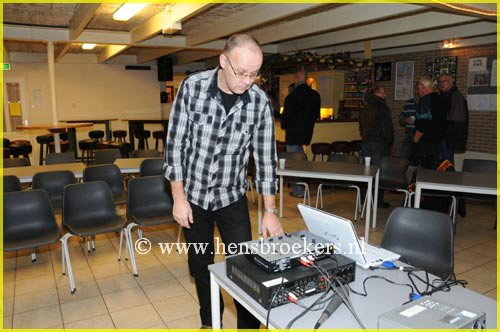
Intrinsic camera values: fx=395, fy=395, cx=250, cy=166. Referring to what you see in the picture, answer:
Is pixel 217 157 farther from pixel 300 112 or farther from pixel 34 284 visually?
pixel 300 112

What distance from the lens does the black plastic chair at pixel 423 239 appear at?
2.33m

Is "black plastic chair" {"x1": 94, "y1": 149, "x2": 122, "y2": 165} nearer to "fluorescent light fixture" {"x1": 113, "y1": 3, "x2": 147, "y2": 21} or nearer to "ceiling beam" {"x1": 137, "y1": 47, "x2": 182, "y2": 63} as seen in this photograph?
"fluorescent light fixture" {"x1": 113, "y1": 3, "x2": 147, "y2": 21}

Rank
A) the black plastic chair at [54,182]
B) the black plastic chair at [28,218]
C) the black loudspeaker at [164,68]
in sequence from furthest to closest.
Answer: the black loudspeaker at [164,68], the black plastic chair at [54,182], the black plastic chair at [28,218]

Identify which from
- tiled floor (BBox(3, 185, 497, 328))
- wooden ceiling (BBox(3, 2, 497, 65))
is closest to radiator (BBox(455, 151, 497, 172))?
wooden ceiling (BBox(3, 2, 497, 65))

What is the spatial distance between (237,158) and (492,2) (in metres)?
4.05

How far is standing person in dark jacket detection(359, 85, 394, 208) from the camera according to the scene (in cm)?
596

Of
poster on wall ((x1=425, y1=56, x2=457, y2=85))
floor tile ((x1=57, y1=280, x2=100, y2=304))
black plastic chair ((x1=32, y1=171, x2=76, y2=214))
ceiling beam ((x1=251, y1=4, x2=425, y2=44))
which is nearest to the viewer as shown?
floor tile ((x1=57, y1=280, x2=100, y2=304))

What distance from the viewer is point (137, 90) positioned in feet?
42.8

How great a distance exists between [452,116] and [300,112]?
2.29 m

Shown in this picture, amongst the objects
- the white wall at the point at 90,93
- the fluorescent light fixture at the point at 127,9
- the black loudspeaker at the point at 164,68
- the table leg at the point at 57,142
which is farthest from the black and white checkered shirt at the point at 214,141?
the black loudspeaker at the point at 164,68

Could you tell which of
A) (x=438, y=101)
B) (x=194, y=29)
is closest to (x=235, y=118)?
(x=438, y=101)

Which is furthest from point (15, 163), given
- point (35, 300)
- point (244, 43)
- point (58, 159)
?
point (244, 43)

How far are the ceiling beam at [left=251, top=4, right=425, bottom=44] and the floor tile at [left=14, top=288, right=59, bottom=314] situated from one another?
196 inches

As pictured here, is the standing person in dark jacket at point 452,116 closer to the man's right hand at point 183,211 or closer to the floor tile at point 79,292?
the man's right hand at point 183,211
